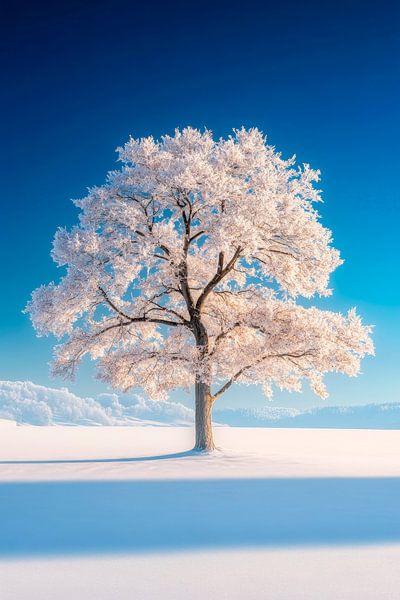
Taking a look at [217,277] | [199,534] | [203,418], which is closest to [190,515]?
[199,534]

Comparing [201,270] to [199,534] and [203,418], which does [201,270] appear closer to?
[203,418]

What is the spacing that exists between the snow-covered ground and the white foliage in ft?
18.7

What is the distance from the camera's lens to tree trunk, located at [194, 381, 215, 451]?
20234 millimetres

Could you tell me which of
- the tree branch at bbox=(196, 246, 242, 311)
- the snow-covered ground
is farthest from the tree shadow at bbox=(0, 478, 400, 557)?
the tree branch at bbox=(196, 246, 242, 311)

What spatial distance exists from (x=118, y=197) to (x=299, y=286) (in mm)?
7164

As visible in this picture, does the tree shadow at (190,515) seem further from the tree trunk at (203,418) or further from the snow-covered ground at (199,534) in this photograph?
the tree trunk at (203,418)

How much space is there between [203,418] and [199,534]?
12.6 m

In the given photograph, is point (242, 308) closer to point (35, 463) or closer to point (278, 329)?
point (278, 329)

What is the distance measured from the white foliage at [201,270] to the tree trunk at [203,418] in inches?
35.0

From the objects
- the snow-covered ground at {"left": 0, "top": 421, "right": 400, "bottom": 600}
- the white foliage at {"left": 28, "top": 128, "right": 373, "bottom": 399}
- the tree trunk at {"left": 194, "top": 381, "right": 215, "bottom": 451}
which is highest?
the white foliage at {"left": 28, "top": 128, "right": 373, "bottom": 399}

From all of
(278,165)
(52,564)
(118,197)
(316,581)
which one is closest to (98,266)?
(118,197)

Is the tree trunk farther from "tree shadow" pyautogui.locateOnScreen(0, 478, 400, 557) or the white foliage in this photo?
"tree shadow" pyautogui.locateOnScreen(0, 478, 400, 557)

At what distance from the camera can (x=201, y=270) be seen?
22016mm

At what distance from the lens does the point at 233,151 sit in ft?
66.2
